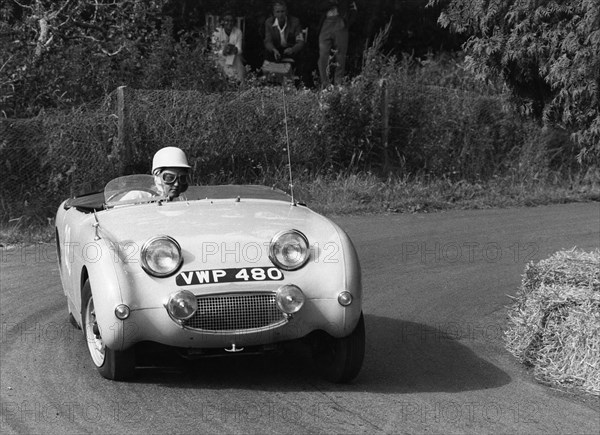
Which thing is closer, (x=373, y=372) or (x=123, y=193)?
(x=373, y=372)

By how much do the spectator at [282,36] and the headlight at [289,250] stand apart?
10955mm

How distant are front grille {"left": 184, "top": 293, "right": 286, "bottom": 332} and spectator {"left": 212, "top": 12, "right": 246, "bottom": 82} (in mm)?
10894

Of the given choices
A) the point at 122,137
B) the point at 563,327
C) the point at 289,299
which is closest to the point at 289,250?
the point at 289,299

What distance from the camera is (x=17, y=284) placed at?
9086mm

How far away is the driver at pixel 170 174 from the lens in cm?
717

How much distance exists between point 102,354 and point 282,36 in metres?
11.2

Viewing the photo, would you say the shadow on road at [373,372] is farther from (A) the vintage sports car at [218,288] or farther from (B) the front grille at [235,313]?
(B) the front grille at [235,313]

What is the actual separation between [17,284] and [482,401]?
482 cm

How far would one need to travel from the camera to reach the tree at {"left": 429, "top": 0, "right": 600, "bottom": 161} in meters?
7.54

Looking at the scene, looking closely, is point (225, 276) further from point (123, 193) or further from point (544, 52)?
point (544, 52)

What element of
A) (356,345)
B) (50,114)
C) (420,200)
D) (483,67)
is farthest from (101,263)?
(420,200)

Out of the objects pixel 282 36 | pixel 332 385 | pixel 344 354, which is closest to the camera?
pixel 344 354

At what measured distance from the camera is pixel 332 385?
20.1ft

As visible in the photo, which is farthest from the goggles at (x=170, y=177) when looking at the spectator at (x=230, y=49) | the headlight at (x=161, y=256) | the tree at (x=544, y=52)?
the spectator at (x=230, y=49)
